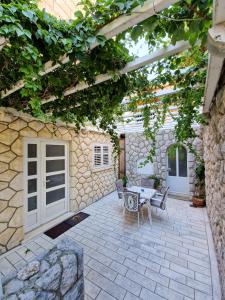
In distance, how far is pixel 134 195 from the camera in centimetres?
362

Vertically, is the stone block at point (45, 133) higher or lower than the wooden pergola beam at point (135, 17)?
lower

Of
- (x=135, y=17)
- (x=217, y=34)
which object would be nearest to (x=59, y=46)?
(x=135, y=17)

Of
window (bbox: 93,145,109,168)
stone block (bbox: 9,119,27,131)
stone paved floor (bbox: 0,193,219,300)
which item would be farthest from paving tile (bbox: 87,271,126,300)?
window (bbox: 93,145,109,168)

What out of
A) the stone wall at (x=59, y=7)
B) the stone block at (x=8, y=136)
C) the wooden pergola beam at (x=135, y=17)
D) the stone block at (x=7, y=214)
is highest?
the stone wall at (x=59, y=7)

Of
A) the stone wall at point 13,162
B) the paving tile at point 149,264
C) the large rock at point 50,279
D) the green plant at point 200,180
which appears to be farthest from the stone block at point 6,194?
the green plant at point 200,180

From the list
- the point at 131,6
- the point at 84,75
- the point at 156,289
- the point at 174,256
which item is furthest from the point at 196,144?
the point at 131,6

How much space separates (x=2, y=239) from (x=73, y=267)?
1.96 meters

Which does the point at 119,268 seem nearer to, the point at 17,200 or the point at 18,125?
the point at 17,200

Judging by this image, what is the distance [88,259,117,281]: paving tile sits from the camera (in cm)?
226

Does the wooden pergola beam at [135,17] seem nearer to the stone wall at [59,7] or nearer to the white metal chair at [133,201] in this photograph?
the stone wall at [59,7]

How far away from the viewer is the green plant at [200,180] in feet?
16.7

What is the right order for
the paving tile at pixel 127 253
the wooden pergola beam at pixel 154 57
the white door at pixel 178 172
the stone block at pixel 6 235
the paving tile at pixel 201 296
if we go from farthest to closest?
1. the white door at pixel 178 172
2. the stone block at pixel 6 235
3. the paving tile at pixel 127 253
4. the paving tile at pixel 201 296
5. the wooden pergola beam at pixel 154 57

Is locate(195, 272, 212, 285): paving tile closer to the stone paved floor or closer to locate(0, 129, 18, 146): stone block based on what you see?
the stone paved floor

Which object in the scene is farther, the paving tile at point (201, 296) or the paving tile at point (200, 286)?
the paving tile at point (200, 286)
